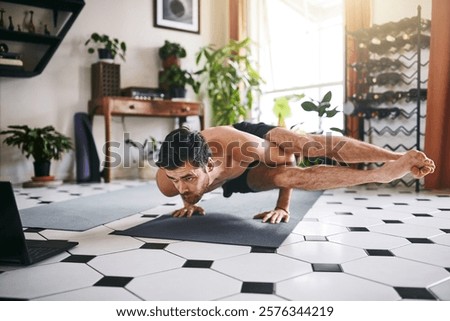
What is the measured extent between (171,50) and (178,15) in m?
0.64

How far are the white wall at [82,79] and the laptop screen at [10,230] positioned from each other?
3175 millimetres

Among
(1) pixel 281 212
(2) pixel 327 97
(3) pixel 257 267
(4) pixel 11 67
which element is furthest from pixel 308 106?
(4) pixel 11 67

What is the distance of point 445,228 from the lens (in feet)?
6.49

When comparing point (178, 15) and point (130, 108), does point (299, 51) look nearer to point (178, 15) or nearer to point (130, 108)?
point (178, 15)

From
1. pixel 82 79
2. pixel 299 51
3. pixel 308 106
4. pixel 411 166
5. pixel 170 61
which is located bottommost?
pixel 411 166

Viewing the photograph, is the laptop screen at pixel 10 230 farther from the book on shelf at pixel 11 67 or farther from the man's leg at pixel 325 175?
the book on shelf at pixel 11 67

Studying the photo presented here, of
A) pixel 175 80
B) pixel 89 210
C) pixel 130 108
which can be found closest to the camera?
pixel 89 210

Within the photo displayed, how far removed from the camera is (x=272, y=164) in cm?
210

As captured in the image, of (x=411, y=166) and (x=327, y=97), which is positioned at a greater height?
(x=327, y=97)

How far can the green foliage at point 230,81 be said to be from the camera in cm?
490

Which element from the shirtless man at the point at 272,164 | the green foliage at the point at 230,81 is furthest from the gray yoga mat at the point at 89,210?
the green foliage at the point at 230,81

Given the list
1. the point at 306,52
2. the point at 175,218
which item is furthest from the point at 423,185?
the point at 175,218

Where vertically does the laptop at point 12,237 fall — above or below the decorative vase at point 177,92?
below

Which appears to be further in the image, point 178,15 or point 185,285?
point 178,15
